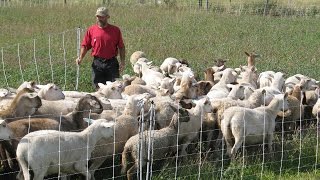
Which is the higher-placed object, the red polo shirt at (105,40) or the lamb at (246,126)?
the red polo shirt at (105,40)

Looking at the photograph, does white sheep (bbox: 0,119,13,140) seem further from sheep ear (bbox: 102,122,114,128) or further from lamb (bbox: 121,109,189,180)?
lamb (bbox: 121,109,189,180)

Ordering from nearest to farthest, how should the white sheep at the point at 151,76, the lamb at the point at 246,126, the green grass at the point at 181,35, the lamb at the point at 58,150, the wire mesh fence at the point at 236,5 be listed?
the lamb at the point at 58,150, the lamb at the point at 246,126, the white sheep at the point at 151,76, the green grass at the point at 181,35, the wire mesh fence at the point at 236,5

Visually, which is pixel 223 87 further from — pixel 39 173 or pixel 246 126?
pixel 39 173

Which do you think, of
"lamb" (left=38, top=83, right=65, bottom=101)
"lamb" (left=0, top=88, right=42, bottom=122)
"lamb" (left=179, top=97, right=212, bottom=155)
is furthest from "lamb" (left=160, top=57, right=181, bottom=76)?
"lamb" (left=0, top=88, right=42, bottom=122)

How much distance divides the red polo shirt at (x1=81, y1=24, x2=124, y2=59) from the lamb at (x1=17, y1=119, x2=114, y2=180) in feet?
14.4

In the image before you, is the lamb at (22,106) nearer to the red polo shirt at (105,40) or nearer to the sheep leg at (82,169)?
the sheep leg at (82,169)

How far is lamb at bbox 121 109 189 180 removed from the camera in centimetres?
777

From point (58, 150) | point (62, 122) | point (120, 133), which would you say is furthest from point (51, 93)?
Result: point (58, 150)

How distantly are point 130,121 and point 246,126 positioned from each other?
1690 millimetres

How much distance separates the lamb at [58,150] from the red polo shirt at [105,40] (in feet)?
14.4

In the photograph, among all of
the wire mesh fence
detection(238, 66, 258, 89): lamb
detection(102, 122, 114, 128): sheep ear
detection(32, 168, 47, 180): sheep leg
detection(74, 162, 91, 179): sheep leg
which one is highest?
detection(102, 122, 114, 128): sheep ear

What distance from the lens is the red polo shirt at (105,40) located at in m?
11.8

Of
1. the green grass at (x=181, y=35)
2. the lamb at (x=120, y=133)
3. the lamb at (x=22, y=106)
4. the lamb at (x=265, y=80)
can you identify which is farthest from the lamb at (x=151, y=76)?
the lamb at (x=22, y=106)

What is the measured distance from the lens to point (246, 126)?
8547 millimetres
